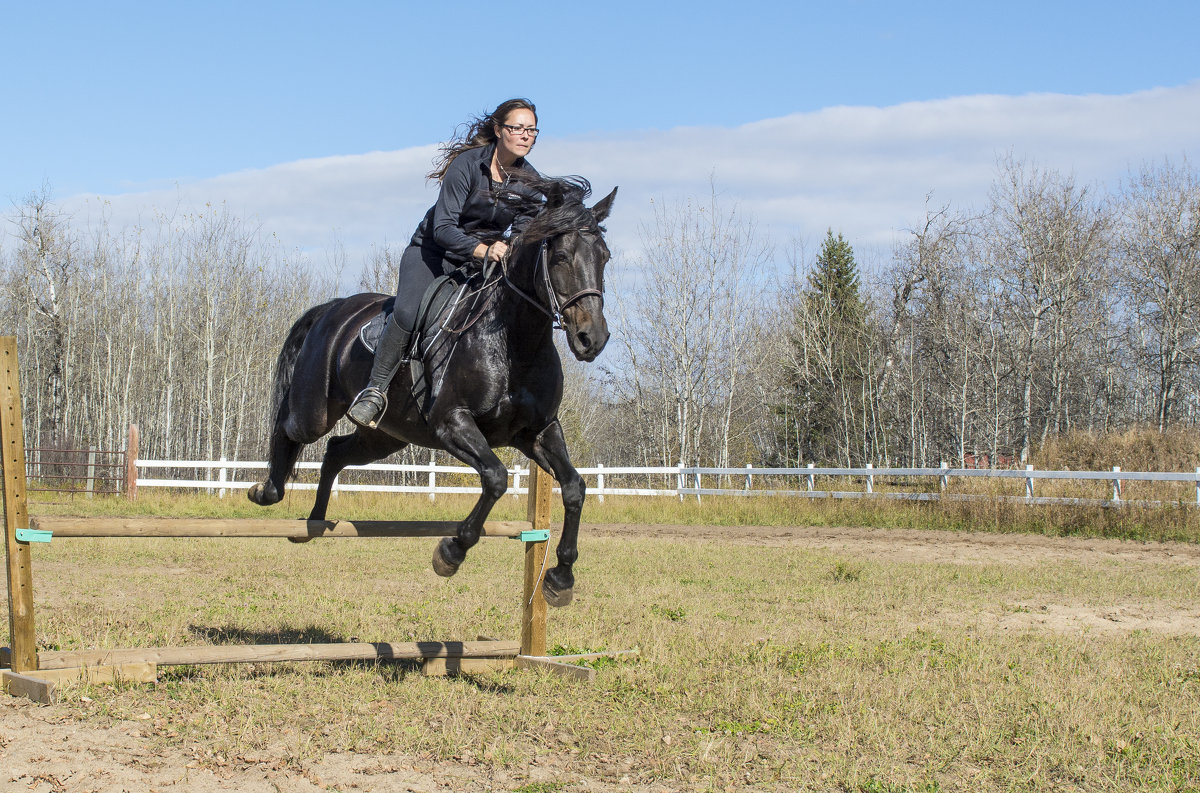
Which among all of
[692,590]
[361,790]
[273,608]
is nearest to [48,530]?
[361,790]

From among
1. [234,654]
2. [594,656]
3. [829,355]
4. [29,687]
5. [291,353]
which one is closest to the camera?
[29,687]

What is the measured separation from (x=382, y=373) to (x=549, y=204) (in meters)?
1.45

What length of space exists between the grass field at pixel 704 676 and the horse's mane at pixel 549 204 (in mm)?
2635

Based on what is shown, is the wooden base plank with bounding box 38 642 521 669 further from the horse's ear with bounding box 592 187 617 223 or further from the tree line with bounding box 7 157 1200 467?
the tree line with bounding box 7 157 1200 467

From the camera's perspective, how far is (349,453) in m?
7.22

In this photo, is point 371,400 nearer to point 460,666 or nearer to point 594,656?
point 460,666

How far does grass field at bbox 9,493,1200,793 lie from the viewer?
4785 mm

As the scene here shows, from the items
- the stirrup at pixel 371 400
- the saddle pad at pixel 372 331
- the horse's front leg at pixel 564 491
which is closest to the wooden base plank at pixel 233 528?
the horse's front leg at pixel 564 491

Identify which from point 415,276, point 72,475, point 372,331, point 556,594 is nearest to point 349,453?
point 372,331

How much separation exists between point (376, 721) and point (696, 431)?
30.0 meters

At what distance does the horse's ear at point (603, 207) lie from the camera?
578 centimetres

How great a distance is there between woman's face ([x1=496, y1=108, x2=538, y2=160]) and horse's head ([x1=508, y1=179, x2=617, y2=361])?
45cm

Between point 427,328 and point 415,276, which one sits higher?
point 415,276

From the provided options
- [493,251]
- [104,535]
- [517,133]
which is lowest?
[104,535]
